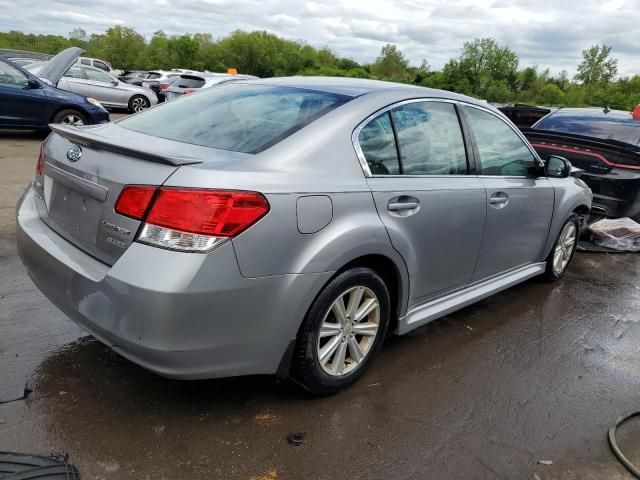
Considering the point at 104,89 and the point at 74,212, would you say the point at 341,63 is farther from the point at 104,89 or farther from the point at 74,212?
the point at 74,212

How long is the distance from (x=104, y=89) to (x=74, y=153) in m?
15.2

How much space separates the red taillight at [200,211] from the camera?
2193 millimetres

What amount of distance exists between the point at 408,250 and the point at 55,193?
1.85m

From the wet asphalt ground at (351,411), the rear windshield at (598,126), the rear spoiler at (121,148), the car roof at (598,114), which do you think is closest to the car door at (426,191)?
the wet asphalt ground at (351,411)

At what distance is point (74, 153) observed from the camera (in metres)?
2.67

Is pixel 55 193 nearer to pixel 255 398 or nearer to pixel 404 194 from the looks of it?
pixel 255 398

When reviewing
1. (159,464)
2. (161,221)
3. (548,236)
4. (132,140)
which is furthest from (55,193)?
(548,236)

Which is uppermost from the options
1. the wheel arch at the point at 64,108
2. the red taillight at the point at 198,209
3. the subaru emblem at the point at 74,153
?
the subaru emblem at the point at 74,153

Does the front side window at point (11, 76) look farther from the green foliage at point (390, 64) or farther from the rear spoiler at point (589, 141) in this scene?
the green foliage at point (390, 64)

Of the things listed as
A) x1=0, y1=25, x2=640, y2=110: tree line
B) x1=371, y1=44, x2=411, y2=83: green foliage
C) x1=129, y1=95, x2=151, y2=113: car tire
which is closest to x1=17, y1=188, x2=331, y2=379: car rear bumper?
x1=129, y1=95, x2=151, y2=113: car tire

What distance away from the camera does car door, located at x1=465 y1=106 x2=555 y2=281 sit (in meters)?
3.68

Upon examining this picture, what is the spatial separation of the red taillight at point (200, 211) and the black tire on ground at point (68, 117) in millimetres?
9382

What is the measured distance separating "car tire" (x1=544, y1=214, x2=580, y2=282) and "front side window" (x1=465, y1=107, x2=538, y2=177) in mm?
961

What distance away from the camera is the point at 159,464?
2.29 meters
